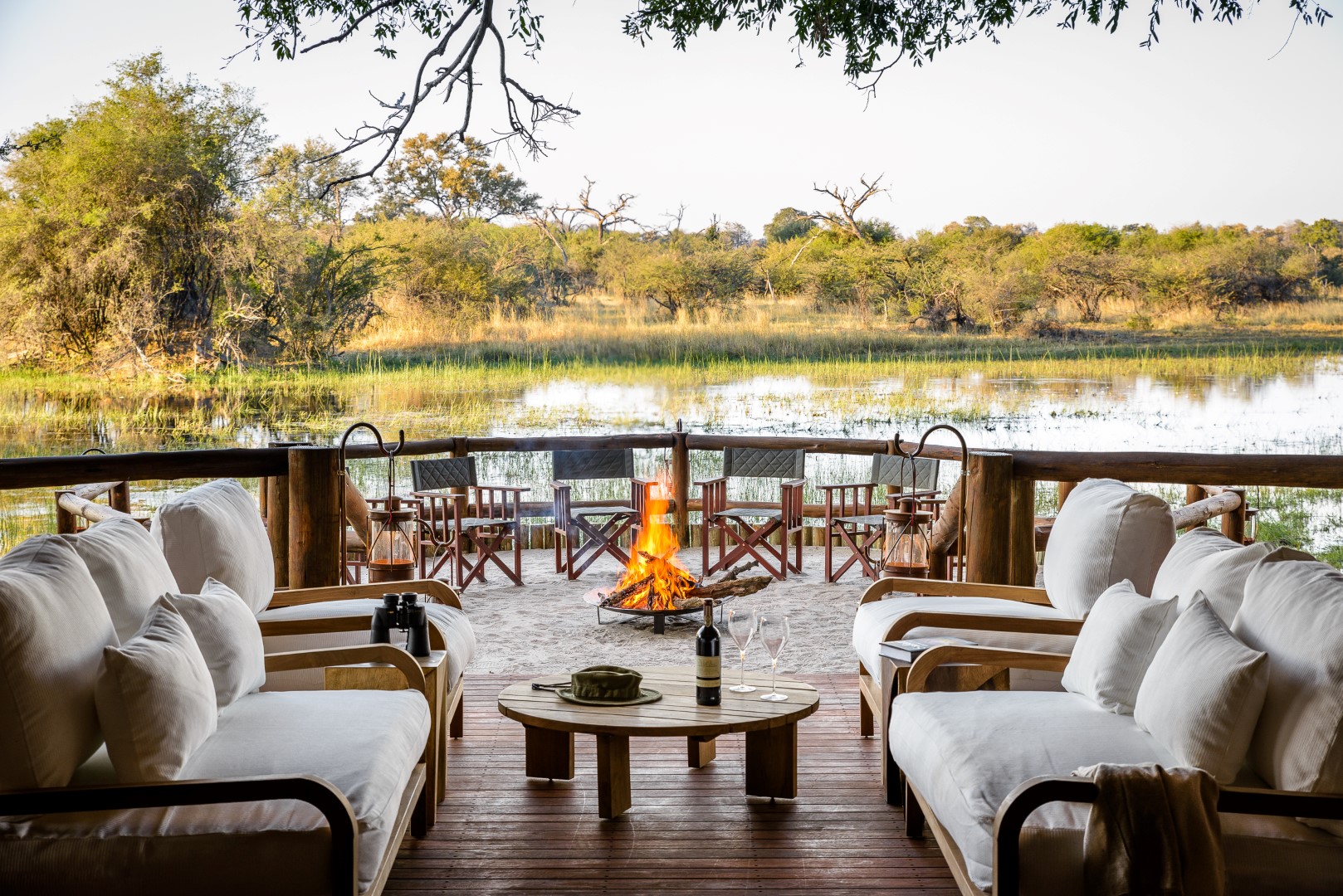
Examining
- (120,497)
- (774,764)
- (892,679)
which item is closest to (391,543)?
(120,497)

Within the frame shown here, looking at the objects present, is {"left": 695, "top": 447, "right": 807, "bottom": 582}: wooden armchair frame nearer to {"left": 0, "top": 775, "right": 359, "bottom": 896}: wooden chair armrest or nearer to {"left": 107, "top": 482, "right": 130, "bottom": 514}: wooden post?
{"left": 107, "top": 482, "right": 130, "bottom": 514}: wooden post

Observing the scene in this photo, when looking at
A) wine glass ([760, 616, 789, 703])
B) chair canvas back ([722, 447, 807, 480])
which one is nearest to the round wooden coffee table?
wine glass ([760, 616, 789, 703])

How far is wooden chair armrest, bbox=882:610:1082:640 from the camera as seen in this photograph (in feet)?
10.7

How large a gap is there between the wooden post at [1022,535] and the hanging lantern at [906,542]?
1.15m

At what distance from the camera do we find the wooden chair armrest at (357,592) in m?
3.72

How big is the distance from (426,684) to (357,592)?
0.98m

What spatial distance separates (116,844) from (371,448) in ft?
12.4

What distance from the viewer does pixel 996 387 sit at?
1174 centimetres

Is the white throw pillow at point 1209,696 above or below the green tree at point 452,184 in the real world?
below

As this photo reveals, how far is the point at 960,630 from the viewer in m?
3.50

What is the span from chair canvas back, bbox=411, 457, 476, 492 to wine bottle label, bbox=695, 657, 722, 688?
3.72 metres

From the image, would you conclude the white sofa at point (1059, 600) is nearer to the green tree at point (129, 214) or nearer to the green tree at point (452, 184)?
the green tree at point (452, 184)

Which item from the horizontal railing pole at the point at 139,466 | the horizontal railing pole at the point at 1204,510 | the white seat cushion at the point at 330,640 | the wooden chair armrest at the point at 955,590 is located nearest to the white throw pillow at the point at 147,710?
the white seat cushion at the point at 330,640

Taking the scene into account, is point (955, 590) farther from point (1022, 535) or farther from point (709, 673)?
point (709, 673)
